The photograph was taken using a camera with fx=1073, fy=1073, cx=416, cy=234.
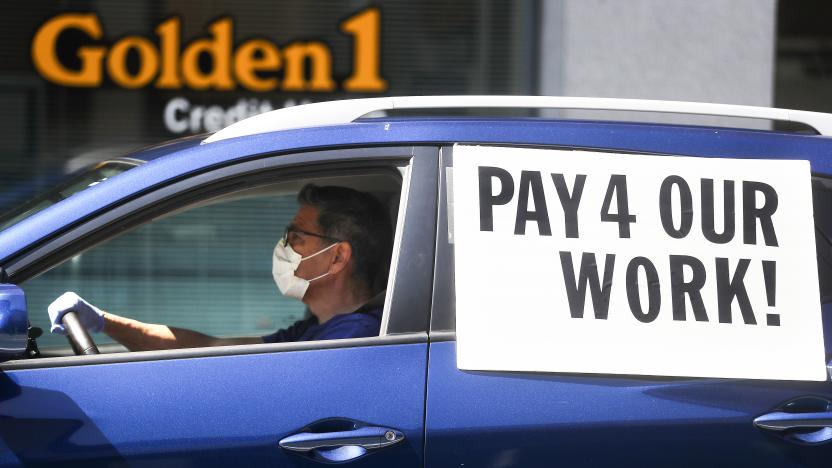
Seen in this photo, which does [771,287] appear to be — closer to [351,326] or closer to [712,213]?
[712,213]

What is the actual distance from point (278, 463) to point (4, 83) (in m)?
6.02

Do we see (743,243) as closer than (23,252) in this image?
No

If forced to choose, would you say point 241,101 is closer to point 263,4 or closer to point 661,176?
point 263,4

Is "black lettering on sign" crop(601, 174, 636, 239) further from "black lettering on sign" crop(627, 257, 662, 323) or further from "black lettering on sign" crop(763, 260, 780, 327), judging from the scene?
"black lettering on sign" crop(763, 260, 780, 327)

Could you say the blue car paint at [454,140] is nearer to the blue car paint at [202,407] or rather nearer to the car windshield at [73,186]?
the car windshield at [73,186]

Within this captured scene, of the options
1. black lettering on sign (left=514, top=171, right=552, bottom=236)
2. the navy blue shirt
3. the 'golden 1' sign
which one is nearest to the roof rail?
black lettering on sign (left=514, top=171, right=552, bottom=236)

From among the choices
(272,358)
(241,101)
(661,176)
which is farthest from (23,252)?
(241,101)

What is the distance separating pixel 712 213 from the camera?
92.7 inches

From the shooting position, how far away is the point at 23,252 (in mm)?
2199

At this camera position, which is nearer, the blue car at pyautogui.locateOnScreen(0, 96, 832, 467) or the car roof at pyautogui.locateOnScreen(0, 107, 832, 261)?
the blue car at pyautogui.locateOnScreen(0, 96, 832, 467)

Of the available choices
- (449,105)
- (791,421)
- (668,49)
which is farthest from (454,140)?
(668,49)

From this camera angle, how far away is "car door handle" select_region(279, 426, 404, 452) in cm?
214

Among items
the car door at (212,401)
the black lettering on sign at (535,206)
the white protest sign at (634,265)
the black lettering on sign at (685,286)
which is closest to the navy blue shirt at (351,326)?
the car door at (212,401)

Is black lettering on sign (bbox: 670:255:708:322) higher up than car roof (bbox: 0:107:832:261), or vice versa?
car roof (bbox: 0:107:832:261)
